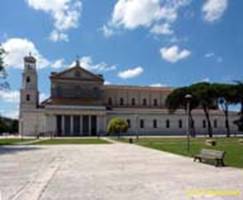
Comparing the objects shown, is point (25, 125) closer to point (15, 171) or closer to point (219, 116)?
point (219, 116)

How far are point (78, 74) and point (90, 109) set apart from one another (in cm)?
967

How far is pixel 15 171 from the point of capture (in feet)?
52.7

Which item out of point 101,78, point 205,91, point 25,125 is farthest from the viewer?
point 101,78

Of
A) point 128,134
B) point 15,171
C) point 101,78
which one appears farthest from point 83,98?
point 15,171

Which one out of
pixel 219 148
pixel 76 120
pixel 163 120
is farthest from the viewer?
pixel 163 120

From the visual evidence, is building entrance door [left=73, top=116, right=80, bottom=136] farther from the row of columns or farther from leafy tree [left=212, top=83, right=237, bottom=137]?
leafy tree [left=212, top=83, right=237, bottom=137]

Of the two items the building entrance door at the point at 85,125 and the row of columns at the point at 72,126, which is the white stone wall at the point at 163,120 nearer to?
the row of columns at the point at 72,126

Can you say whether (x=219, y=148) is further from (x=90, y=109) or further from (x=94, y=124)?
(x=94, y=124)

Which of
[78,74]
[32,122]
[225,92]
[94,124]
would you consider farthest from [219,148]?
[78,74]

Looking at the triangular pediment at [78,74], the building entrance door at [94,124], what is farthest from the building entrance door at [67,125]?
the triangular pediment at [78,74]

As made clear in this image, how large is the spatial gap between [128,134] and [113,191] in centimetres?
7705

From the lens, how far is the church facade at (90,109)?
8412 centimetres

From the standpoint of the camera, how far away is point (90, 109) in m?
85.5

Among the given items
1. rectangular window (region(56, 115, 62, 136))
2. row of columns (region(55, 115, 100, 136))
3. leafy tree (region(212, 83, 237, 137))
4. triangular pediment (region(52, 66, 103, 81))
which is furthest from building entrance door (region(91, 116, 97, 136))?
leafy tree (region(212, 83, 237, 137))
